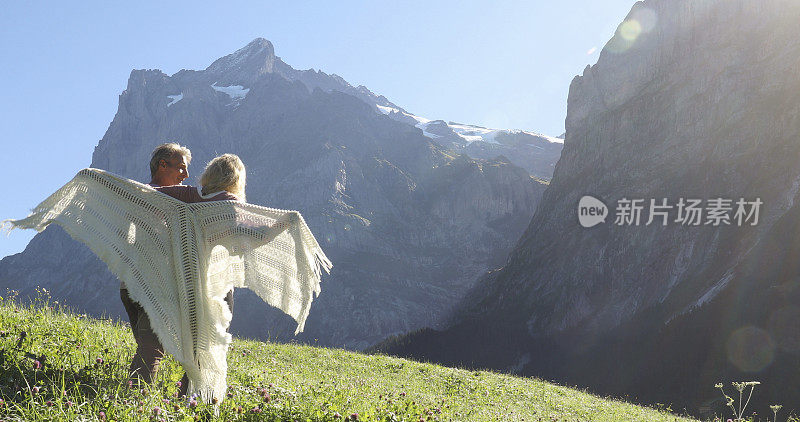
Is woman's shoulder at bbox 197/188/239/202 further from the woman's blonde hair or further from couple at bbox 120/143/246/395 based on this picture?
the woman's blonde hair

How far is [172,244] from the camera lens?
5.33 m

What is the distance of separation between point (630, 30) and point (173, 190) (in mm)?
188942

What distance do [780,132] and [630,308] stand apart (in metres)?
50.3

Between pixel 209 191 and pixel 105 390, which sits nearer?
pixel 105 390

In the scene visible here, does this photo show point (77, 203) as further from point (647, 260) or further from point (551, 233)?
point (551, 233)

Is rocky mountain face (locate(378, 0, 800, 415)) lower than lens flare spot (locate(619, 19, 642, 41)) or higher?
lower

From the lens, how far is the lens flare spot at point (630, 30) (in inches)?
6275

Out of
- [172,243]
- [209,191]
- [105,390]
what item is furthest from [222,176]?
[105,390]

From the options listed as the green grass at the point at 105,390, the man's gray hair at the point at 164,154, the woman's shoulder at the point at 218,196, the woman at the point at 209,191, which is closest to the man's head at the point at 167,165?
the man's gray hair at the point at 164,154

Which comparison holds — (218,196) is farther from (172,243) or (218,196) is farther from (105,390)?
(105,390)

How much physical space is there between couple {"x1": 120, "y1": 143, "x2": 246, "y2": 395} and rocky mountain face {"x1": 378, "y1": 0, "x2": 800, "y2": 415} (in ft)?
241

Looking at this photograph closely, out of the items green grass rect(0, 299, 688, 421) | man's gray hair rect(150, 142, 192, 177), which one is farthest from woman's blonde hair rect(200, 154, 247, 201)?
green grass rect(0, 299, 688, 421)

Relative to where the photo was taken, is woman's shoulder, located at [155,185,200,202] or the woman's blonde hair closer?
woman's shoulder, located at [155,185,200,202]

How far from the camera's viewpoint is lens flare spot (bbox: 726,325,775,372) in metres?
73.0
